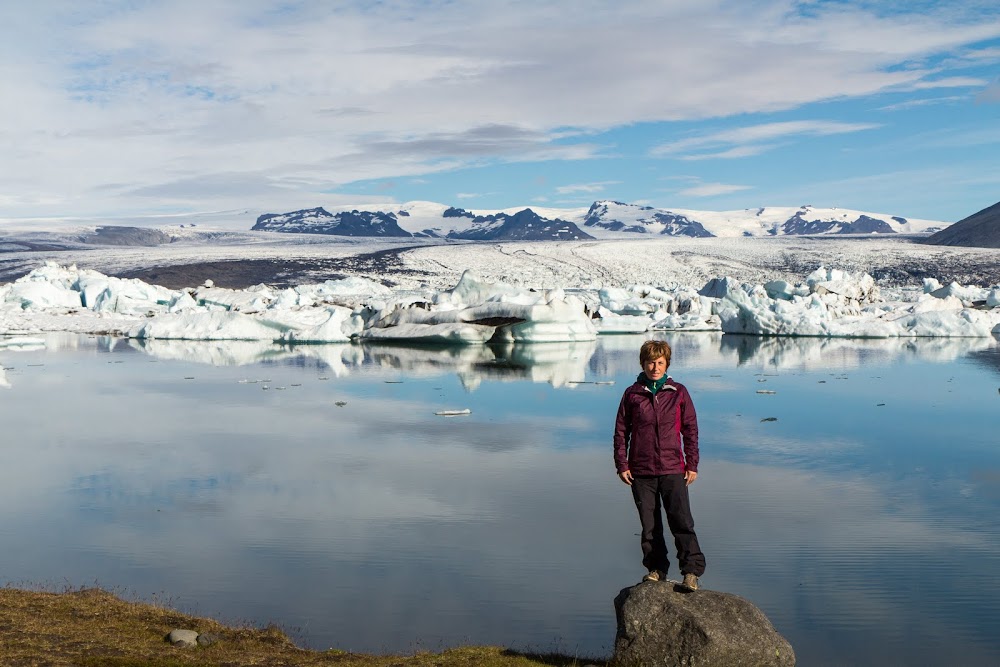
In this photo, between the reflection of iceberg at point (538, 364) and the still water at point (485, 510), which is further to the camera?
the reflection of iceberg at point (538, 364)

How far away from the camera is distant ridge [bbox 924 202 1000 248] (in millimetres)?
100188

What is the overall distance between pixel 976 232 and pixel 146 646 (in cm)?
11214

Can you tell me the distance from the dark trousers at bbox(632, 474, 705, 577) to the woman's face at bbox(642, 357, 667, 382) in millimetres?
471

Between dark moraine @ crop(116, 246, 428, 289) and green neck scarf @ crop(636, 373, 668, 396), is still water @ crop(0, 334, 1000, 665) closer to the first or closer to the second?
green neck scarf @ crop(636, 373, 668, 396)

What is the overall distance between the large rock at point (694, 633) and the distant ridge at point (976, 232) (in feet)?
339

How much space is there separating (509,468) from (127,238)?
14991 centimetres

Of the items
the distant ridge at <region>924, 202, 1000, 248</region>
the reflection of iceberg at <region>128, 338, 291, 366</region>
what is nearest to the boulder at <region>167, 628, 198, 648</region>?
the reflection of iceberg at <region>128, 338, 291, 366</region>

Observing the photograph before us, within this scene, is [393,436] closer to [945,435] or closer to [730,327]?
[945,435]

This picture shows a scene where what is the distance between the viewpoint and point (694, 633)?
165 inches

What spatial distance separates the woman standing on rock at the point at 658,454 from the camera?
452 cm

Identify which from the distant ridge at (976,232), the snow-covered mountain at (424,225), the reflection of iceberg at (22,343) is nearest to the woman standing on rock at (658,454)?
the reflection of iceberg at (22,343)

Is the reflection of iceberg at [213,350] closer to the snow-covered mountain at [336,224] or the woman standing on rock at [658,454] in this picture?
the woman standing on rock at [658,454]

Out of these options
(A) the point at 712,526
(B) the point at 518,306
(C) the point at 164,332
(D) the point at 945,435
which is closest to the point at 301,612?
(A) the point at 712,526

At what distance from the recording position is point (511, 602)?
550cm
